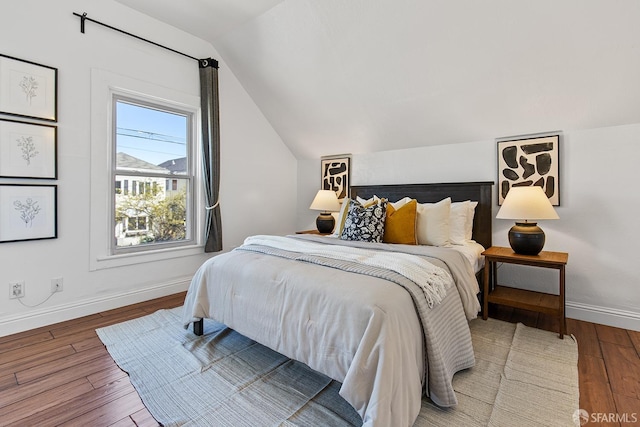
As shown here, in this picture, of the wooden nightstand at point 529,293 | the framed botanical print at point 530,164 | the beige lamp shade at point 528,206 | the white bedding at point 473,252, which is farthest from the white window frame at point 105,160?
the framed botanical print at point 530,164

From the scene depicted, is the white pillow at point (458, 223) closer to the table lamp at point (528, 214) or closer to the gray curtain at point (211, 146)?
the table lamp at point (528, 214)

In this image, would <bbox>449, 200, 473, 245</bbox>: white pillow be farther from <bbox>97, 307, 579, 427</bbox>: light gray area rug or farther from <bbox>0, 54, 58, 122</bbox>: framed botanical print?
<bbox>0, 54, 58, 122</bbox>: framed botanical print

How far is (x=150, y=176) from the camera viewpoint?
3.17 meters

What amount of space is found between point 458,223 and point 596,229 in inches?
42.0

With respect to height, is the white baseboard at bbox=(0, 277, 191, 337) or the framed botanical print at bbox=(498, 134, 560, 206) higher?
the framed botanical print at bbox=(498, 134, 560, 206)

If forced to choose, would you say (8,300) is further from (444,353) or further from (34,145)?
(444,353)

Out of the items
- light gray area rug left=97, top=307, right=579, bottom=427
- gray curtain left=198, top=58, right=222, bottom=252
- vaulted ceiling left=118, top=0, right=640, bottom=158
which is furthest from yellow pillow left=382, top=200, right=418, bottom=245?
gray curtain left=198, top=58, right=222, bottom=252

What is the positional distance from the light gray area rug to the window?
110cm

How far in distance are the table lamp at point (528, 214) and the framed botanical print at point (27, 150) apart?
368cm

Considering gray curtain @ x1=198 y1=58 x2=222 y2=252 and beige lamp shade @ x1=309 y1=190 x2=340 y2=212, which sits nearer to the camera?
gray curtain @ x1=198 y1=58 x2=222 y2=252

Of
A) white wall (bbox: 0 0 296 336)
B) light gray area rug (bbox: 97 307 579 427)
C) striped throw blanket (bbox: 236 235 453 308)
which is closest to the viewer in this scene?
light gray area rug (bbox: 97 307 579 427)

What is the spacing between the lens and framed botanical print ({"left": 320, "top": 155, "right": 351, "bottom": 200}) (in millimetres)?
4125

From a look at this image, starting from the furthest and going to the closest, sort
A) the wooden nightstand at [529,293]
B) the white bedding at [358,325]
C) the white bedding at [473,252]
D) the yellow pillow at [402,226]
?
the yellow pillow at [402,226]
the white bedding at [473,252]
the wooden nightstand at [529,293]
the white bedding at [358,325]

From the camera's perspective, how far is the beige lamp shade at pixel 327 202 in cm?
384
